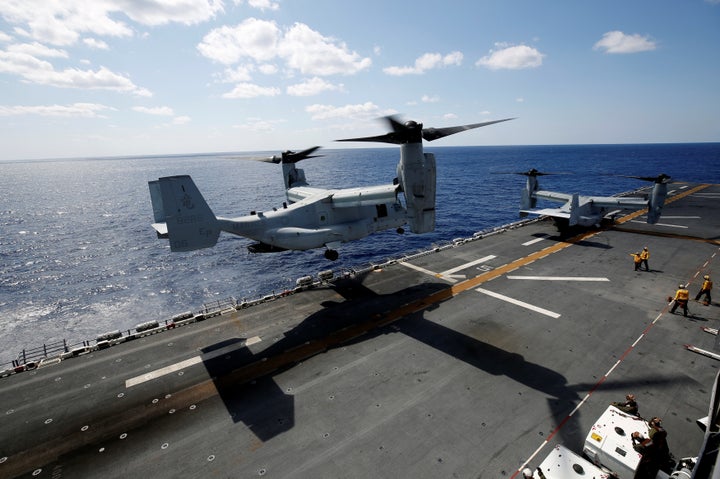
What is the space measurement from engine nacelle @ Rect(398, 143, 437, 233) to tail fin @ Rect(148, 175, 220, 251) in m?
11.7

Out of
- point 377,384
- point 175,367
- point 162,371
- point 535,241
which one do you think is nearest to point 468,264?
point 535,241

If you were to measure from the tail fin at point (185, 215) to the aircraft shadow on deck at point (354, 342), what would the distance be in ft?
21.7

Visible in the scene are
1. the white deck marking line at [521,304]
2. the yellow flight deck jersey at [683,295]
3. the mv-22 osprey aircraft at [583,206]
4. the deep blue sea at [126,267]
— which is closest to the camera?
the yellow flight deck jersey at [683,295]

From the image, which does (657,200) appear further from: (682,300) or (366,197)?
(366,197)

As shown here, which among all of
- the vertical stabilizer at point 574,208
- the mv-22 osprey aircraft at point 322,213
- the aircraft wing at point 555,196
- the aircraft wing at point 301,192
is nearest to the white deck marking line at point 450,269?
the mv-22 osprey aircraft at point 322,213

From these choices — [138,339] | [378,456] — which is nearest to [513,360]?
[378,456]

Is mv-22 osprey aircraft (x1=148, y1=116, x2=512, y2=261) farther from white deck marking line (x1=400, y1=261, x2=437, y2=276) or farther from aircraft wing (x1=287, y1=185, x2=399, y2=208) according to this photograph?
white deck marking line (x1=400, y1=261, x2=437, y2=276)

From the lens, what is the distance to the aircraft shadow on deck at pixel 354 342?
45.9ft

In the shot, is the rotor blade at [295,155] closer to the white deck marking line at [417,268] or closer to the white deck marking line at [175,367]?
the white deck marking line at [417,268]

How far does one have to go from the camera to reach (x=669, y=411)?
1336 centimetres

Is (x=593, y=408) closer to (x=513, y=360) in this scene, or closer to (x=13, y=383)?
(x=513, y=360)

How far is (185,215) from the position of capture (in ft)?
60.7

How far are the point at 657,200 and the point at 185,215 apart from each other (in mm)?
44625

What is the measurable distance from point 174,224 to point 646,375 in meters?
26.0
